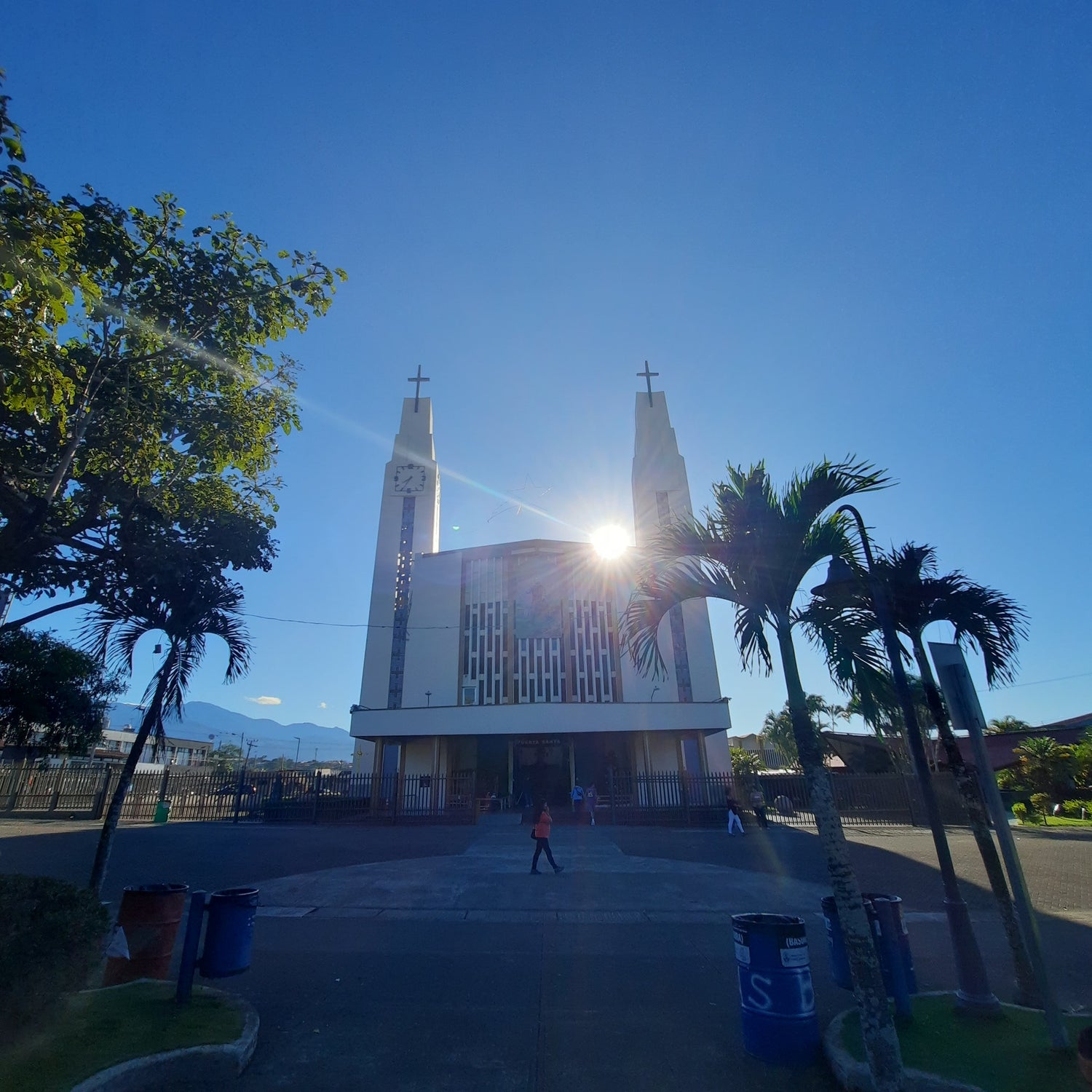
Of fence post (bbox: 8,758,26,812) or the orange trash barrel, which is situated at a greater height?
fence post (bbox: 8,758,26,812)

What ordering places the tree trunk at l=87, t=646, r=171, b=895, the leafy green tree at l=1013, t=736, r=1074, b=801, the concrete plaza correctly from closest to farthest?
the concrete plaza → the tree trunk at l=87, t=646, r=171, b=895 → the leafy green tree at l=1013, t=736, r=1074, b=801

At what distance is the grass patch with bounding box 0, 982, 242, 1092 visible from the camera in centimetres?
365

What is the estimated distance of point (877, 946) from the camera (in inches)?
190

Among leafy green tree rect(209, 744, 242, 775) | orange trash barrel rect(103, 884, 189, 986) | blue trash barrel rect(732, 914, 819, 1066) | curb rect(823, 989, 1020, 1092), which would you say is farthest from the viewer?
leafy green tree rect(209, 744, 242, 775)

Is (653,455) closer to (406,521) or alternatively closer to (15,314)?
(406,521)

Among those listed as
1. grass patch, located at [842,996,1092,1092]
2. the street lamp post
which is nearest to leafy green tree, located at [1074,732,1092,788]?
the street lamp post

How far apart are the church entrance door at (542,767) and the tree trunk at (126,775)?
29.0 m

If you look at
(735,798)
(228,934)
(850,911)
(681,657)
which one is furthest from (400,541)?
(850,911)

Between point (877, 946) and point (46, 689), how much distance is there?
33.9 ft

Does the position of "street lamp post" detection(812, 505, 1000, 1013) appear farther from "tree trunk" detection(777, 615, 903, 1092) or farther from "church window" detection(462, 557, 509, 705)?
"church window" detection(462, 557, 509, 705)

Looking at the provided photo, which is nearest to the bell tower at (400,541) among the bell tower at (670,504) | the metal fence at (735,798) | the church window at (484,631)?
the church window at (484,631)

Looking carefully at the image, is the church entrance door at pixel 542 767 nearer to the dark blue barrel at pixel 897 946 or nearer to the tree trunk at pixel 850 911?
the dark blue barrel at pixel 897 946

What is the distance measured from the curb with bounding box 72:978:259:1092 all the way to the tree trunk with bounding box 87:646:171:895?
2.24 m

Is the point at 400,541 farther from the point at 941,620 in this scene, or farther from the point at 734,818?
the point at 941,620
